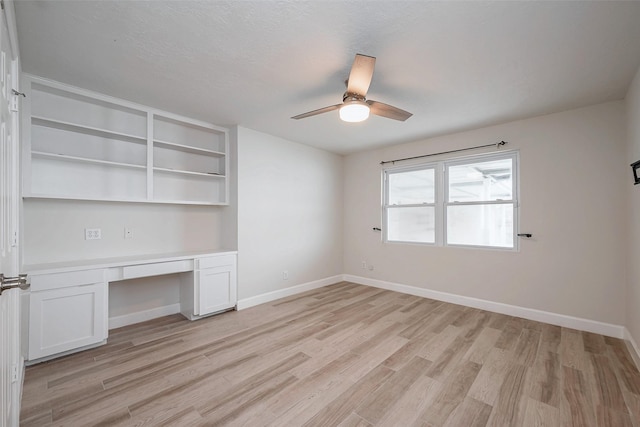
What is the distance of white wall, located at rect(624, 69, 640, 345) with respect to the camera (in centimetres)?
246

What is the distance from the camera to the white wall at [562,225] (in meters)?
3.01

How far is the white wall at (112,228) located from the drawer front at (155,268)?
18.7 inches

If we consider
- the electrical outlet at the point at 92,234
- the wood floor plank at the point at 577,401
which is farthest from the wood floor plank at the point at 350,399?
the electrical outlet at the point at 92,234

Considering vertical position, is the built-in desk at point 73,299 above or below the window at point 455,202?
below

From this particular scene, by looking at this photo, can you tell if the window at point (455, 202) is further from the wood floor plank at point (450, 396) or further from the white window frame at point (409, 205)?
the wood floor plank at point (450, 396)

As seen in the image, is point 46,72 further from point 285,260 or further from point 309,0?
point 285,260

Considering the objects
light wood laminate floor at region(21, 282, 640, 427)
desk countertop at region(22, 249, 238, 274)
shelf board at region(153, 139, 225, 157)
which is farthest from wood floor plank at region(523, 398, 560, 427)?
shelf board at region(153, 139, 225, 157)

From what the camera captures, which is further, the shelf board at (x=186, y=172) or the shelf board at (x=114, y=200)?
the shelf board at (x=186, y=172)

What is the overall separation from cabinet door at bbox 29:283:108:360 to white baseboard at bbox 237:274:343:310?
61.7 inches

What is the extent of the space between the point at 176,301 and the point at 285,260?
5.32 ft

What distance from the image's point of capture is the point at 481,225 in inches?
155

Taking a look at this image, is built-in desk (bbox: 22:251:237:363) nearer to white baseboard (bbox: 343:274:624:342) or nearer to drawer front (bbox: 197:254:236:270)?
drawer front (bbox: 197:254:236:270)

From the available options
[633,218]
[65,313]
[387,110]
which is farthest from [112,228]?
[633,218]

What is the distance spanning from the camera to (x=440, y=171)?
169 inches
